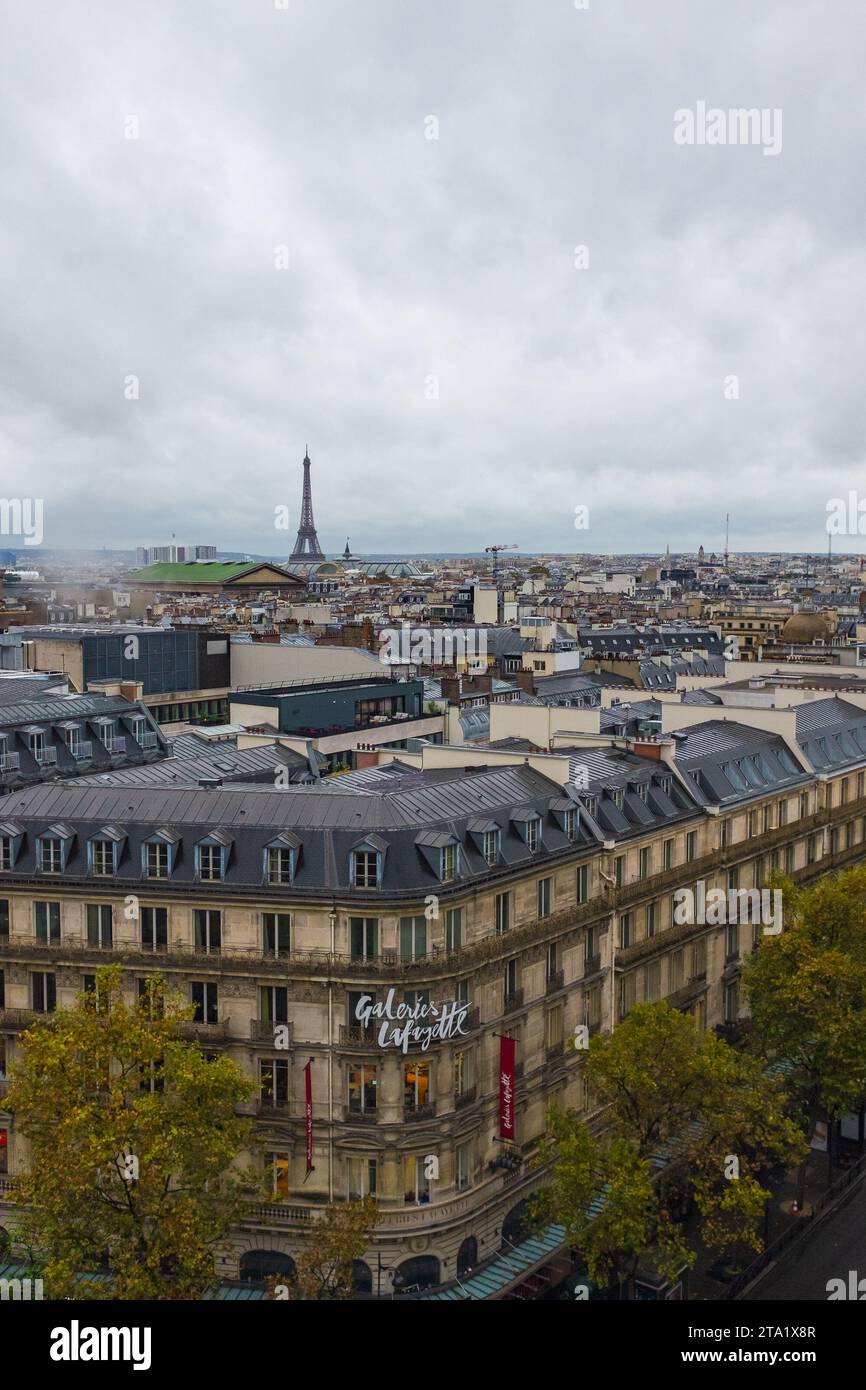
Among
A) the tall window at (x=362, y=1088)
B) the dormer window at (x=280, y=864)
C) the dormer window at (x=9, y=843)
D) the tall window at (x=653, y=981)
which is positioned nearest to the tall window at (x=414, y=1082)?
the tall window at (x=362, y=1088)

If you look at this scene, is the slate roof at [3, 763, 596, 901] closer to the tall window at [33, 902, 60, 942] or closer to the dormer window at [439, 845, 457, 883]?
the dormer window at [439, 845, 457, 883]

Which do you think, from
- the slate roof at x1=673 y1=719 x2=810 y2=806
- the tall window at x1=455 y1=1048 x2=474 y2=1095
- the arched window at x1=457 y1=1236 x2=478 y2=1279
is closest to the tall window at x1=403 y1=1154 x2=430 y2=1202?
the tall window at x1=455 y1=1048 x2=474 y2=1095

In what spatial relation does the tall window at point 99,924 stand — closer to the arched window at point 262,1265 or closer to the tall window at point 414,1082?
the tall window at point 414,1082

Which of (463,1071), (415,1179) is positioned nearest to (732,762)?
(463,1071)
